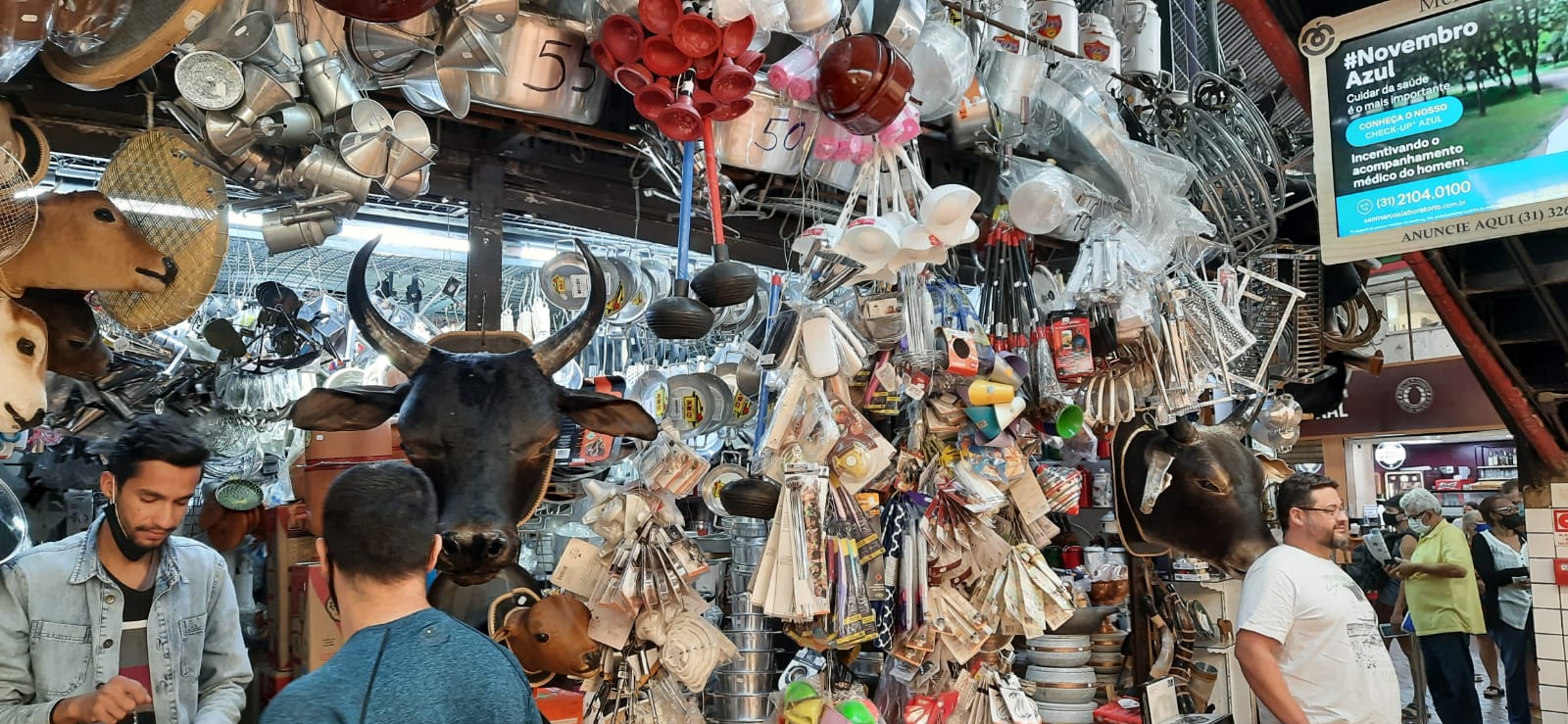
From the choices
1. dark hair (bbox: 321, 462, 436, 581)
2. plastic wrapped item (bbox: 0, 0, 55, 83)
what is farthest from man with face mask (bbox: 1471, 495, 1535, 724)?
plastic wrapped item (bbox: 0, 0, 55, 83)

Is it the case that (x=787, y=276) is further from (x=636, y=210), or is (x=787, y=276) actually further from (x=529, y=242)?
(x=529, y=242)

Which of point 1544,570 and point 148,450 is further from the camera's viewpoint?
point 1544,570

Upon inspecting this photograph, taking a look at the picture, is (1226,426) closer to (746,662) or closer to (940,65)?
(940,65)

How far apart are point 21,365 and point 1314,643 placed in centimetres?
336

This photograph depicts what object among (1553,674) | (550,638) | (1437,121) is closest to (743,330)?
(550,638)

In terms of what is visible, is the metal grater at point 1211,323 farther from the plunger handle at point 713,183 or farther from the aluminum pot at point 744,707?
the aluminum pot at point 744,707

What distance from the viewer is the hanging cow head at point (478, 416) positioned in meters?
2.44

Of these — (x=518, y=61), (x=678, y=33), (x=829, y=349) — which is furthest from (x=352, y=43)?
(x=829, y=349)

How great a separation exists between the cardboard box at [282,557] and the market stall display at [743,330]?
3 cm

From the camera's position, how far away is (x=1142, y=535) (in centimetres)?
445

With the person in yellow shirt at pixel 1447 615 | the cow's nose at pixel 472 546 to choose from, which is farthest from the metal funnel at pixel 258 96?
the person in yellow shirt at pixel 1447 615

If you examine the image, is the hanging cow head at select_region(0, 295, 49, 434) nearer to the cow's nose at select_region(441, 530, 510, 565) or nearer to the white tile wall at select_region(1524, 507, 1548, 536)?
the cow's nose at select_region(441, 530, 510, 565)

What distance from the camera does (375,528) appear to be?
5.67 ft

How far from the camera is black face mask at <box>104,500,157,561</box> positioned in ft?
7.72
